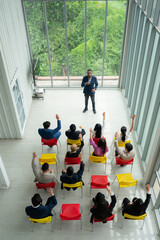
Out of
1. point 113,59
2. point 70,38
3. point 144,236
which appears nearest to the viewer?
point 144,236

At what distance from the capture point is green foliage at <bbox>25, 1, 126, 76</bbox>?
7523 millimetres

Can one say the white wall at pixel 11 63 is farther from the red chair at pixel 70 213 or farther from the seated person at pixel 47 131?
the red chair at pixel 70 213

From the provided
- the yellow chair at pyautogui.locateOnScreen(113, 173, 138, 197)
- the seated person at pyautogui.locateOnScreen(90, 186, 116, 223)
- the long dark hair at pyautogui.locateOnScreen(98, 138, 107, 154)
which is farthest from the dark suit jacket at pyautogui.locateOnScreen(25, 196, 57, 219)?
the long dark hair at pyautogui.locateOnScreen(98, 138, 107, 154)

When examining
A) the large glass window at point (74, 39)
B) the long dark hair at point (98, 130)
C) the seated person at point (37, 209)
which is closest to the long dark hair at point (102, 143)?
the long dark hair at point (98, 130)

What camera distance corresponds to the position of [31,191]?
541 cm

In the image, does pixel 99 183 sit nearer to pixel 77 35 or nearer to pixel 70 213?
pixel 70 213

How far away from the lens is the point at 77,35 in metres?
8.02

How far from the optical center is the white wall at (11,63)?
563cm

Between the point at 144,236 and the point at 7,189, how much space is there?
335 centimetres

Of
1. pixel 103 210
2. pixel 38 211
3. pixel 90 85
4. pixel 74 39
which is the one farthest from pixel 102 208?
pixel 74 39

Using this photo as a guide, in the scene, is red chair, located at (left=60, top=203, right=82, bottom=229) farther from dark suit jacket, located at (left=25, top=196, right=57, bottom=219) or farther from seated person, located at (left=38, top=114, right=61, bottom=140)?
seated person, located at (left=38, top=114, right=61, bottom=140)

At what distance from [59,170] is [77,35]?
4.93m

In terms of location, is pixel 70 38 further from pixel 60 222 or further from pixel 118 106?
pixel 60 222

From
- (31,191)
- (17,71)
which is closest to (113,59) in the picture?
(17,71)
